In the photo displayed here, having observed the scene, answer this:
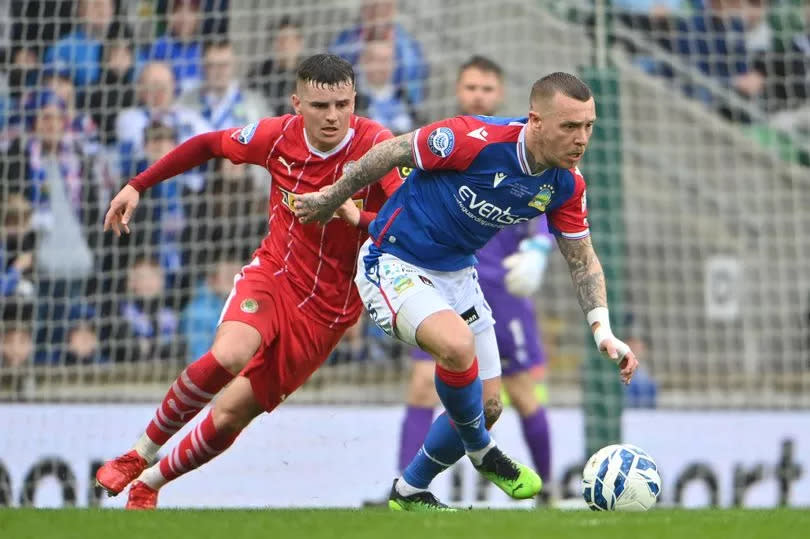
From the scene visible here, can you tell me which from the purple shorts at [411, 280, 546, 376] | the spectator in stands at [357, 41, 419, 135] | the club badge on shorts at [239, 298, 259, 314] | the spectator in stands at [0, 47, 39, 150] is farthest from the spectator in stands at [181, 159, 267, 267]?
the club badge on shorts at [239, 298, 259, 314]

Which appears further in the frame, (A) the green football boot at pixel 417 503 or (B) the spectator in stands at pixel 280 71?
(B) the spectator in stands at pixel 280 71

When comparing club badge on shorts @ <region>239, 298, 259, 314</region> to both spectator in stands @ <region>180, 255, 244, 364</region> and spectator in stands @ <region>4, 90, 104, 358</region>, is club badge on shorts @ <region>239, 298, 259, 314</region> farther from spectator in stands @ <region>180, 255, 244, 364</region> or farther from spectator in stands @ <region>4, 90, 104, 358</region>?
spectator in stands @ <region>4, 90, 104, 358</region>

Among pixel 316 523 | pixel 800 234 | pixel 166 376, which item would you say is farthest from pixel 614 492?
pixel 800 234

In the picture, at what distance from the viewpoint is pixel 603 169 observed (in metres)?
9.38

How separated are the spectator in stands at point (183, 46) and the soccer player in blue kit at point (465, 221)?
4223 millimetres

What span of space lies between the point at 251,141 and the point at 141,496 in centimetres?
180

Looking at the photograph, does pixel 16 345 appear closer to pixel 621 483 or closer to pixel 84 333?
pixel 84 333

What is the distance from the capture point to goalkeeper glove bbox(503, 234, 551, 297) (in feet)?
26.8

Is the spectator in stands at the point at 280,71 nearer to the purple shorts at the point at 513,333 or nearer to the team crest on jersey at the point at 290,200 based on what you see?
the purple shorts at the point at 513,333

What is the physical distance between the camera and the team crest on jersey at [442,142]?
5.92 m

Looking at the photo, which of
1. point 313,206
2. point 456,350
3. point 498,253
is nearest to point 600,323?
point 456,350

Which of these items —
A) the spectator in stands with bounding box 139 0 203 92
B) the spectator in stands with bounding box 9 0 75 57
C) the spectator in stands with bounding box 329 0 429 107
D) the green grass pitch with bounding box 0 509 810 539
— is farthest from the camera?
the spectator in stands with bounding box 329 0 429 107

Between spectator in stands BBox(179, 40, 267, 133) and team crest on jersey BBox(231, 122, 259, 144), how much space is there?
128 inches

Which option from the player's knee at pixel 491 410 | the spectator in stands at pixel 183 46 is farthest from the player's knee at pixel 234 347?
the spectator in stands at pixel 183 46
